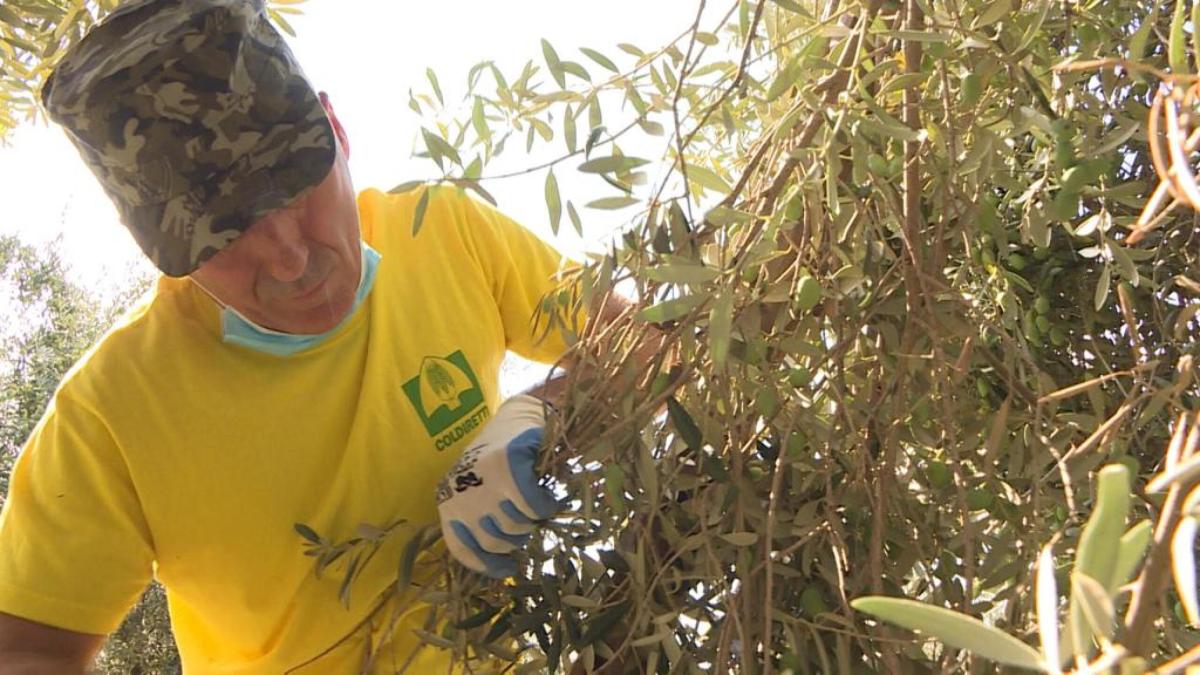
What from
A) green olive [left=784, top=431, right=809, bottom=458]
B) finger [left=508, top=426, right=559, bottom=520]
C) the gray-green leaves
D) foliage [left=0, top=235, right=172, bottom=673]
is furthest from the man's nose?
foliage [left=0, top=235, right=172, bottom=673]

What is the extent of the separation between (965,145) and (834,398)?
0.55 feet

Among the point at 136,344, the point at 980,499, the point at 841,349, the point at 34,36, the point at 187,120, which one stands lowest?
the point at 980,499

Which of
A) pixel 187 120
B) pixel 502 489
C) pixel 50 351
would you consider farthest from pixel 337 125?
pixel 50 351

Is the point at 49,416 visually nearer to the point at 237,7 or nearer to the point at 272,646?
the point at 272,646

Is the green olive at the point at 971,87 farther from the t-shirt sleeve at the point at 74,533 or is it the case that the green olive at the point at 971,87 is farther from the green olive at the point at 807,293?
the t-shirt sleeve at the point at 74,533

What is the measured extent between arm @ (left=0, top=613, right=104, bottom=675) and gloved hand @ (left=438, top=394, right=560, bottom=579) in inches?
15.2

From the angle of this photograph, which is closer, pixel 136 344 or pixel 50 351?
pixel 136 344

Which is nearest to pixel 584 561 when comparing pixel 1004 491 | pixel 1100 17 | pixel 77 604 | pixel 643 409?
pixel 643 409

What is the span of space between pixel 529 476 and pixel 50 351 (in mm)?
4166

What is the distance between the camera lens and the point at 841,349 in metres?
0.59

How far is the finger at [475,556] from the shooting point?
0.72m

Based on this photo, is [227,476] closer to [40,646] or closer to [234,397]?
[234,397]

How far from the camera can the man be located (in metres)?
0.90

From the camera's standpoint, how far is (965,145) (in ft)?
2.08
